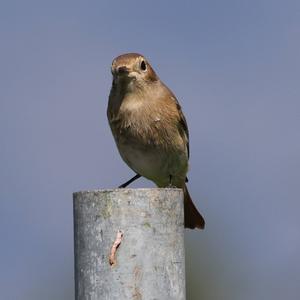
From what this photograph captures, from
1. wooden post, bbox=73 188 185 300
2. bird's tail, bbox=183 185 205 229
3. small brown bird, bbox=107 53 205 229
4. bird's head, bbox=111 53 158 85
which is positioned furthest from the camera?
bird's tail, bbox=183 185 205 229

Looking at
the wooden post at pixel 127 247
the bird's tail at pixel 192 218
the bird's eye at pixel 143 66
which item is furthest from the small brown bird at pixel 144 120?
the wooden post at pixel 127 247

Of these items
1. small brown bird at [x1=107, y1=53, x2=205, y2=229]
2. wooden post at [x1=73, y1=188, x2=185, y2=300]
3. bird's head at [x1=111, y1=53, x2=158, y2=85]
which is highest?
bird's head at [x1=111, y1=53, x2=158, y2=85]

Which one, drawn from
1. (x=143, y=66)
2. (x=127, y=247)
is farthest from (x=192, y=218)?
(x=127, y=247)

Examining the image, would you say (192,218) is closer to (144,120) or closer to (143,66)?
(144,120)

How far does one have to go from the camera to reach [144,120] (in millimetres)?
A: 7246

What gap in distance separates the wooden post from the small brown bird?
113 inches

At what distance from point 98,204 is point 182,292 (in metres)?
0.57

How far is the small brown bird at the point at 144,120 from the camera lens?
7.20 m

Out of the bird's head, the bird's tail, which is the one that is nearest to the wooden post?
the bird's head

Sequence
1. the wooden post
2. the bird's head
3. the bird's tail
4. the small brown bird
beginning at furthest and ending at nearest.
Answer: the bird's tail → the small brown bird → the bird's head → the wooden post

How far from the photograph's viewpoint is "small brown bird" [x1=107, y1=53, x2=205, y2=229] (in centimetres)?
720

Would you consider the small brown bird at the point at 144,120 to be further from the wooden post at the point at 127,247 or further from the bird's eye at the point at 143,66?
the wooden post at the point at 127,247

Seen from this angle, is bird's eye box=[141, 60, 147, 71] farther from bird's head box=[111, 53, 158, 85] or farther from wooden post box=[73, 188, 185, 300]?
wooden post box=[73, 188, 185, 300]

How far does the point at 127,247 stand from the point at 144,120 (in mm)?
3176
